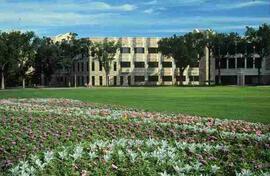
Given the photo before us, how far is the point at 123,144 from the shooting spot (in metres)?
9.31

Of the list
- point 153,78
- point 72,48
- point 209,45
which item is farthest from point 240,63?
point 72,48

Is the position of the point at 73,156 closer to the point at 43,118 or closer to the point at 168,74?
the point at 43,118

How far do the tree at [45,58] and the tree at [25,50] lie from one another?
3820 millimetres

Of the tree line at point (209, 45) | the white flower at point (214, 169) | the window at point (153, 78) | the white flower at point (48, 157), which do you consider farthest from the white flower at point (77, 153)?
the window at point (153, 78)

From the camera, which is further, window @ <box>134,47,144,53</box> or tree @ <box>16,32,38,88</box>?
window @ <box>134,47,144,53</box>

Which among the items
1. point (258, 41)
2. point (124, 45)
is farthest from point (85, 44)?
point (258, 41)

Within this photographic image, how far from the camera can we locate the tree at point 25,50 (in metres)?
93.9

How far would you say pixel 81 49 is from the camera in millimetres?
107438

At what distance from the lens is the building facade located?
399ft

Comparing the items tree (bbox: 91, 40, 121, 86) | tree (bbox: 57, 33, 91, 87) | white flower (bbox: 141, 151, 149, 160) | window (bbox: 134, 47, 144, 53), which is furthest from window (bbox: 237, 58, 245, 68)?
white flower (bbox: 141, 151, 149, 160)

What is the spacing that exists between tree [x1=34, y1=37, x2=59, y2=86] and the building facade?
13147 mm

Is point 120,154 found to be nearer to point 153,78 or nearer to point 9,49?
point 9,49

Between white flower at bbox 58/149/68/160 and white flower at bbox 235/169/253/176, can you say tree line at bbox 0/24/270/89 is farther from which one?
white flower at bbox 235/169/253/176

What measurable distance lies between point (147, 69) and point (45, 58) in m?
28.4
